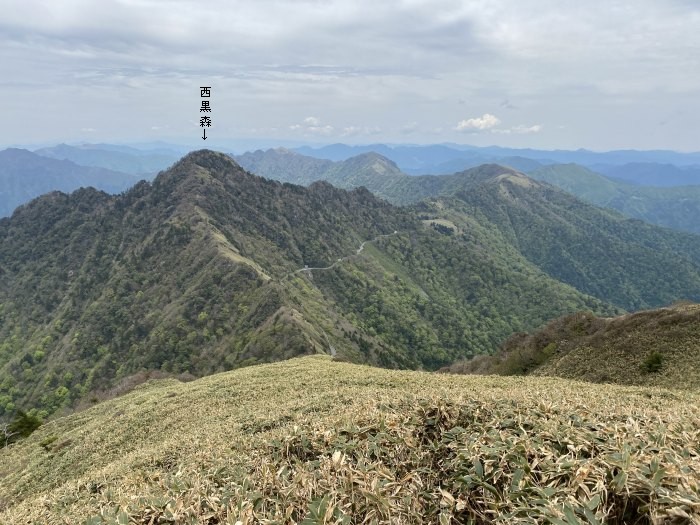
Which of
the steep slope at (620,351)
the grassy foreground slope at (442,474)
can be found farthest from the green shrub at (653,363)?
the grassy foreground slope at (442,474)

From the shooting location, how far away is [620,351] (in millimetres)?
43531

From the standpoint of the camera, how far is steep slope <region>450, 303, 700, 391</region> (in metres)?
36.6

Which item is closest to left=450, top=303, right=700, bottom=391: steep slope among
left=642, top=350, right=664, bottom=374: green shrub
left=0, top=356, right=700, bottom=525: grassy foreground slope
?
left=642, top=350, right=664, bottom=374: green shrub

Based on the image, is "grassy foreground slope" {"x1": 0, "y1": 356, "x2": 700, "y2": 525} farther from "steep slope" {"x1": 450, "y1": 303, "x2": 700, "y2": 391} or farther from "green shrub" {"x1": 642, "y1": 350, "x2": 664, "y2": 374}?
"green shrub" {"x1": 642, "y1": 350, "x2": 664, "y2": 374}

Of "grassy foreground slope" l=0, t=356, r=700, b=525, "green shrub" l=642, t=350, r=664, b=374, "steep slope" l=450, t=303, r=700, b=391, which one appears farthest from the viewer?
"green shrub" l=642, t=350, r=664, b=374

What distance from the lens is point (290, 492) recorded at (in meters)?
8.71

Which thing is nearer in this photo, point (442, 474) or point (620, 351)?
point (442, 474)

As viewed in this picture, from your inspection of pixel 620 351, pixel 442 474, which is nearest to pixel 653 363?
pixel 620 351

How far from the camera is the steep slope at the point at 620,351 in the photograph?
3662 centimetres

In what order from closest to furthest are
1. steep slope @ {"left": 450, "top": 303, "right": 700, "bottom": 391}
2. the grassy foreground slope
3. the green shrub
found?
the grassy foreground slope < steep slope @ {"left": 450, "top": 303, "right": 700, "bottom": 391} < the green shrub

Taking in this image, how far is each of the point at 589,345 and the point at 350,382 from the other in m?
30.8

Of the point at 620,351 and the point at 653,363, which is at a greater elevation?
the point at 653,363

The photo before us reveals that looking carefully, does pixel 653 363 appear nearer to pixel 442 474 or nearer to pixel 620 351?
pixel 620 351

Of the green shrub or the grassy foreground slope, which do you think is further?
the green shrub
